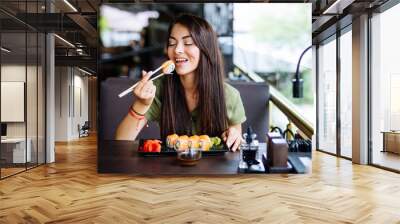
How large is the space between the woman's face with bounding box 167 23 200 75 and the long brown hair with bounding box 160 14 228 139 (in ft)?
0.22

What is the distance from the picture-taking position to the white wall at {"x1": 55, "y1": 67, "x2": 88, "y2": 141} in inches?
532

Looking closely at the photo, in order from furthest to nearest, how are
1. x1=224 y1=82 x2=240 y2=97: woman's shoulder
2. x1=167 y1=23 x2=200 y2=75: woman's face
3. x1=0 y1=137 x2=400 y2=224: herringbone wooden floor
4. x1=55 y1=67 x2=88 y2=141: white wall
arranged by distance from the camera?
x1=55 y1=67 x2=88 y2=141: white wall, x1=224 y1=82 x2=240 y2=97: woman's shoulder, x1=167 y1=23 x2=200 y2=75: woman's face, x1=0 y1=137 x2=400 y2=224: herringbone wooden floor

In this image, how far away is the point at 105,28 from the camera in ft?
17.4

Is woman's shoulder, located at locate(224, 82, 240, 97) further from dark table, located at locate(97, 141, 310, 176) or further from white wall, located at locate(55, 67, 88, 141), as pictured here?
white wall, located at locate(55, 67, 88, 141)

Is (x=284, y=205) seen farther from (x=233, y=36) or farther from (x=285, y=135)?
(x=233, y=36)

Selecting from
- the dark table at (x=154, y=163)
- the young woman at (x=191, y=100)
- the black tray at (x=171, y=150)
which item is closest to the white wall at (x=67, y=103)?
the dark table at (x=154, y=163)

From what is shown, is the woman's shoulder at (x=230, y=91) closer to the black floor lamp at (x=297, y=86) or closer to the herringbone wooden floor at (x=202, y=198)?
the black floor lamp at (x=297, y=86)

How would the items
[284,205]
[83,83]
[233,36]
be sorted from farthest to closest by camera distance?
1. [83,83]
2. [233,36]
3. [284,205]

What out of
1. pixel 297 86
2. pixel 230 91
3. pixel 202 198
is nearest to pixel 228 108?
pixel 230 91

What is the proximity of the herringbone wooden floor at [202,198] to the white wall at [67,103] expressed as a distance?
7916 mm

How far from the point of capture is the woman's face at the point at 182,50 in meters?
5.10

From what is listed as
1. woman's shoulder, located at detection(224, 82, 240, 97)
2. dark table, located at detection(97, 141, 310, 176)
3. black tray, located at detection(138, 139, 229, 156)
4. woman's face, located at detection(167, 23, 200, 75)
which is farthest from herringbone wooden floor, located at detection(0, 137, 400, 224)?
woman's face, located at detection(167, 23, 200, 75)

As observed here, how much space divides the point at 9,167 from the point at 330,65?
22.1ft

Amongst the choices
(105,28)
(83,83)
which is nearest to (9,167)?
(105,28)
